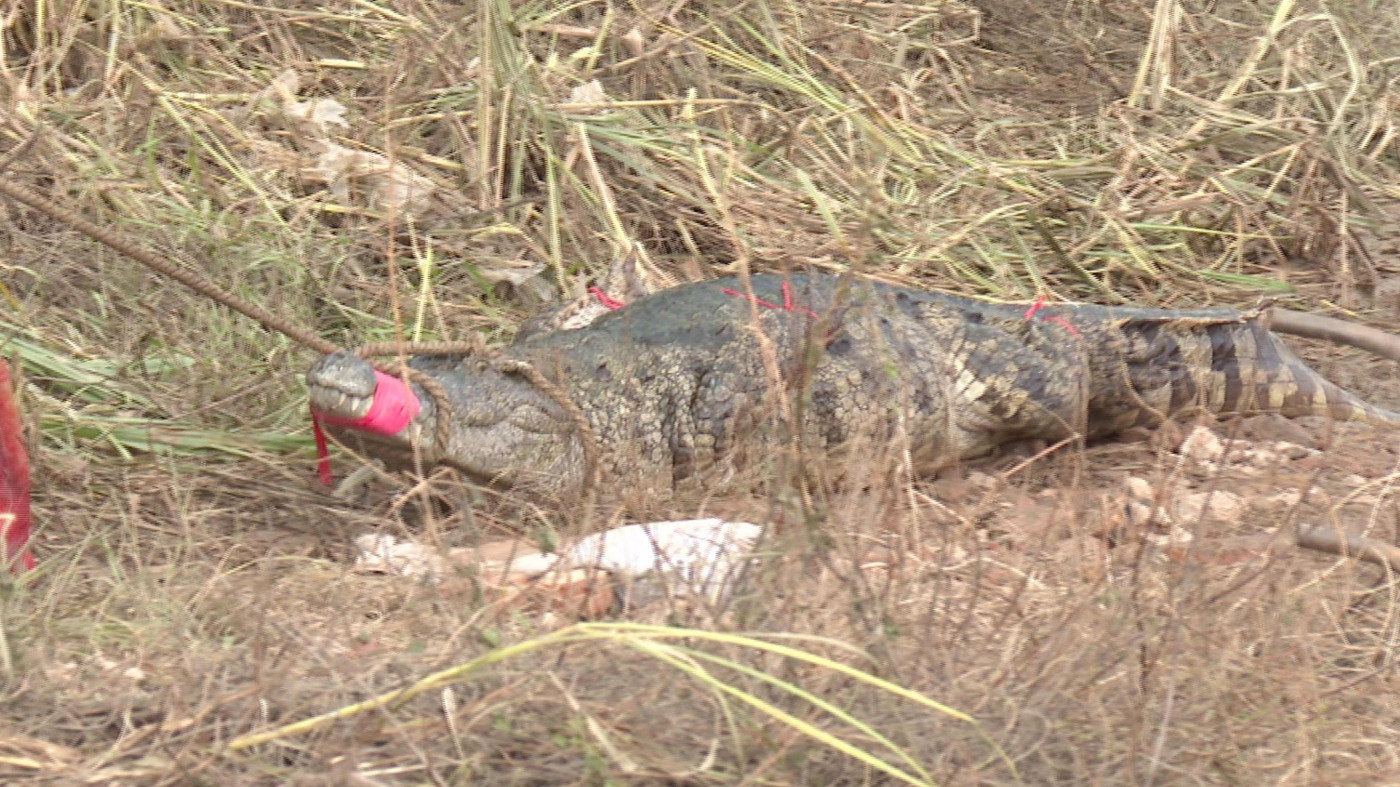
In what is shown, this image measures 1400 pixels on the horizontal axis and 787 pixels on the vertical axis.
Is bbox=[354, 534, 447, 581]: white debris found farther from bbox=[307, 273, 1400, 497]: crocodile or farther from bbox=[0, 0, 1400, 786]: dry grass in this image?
bbox=[307, 273, 1400, 497]: crocodile

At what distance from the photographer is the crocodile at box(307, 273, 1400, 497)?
401 cm

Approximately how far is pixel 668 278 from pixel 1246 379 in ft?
5.07

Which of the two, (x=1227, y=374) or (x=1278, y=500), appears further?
(x=1227, y=374)

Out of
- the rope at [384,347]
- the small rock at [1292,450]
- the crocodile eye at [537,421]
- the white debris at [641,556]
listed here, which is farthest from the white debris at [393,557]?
the small rock at [1292,450]

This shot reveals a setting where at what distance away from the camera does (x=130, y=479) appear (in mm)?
3758

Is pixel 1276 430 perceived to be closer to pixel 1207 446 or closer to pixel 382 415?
pixel 1207 446

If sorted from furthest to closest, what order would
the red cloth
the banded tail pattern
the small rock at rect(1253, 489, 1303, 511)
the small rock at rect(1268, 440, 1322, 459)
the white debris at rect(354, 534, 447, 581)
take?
the banded tail pattern < the small rock at rect(1268, 440, 1322, 459) < the small rock at rect(1253, 489, 1303, 511) < the red cloth < the white debris at rect(354, 534, 447, 581)

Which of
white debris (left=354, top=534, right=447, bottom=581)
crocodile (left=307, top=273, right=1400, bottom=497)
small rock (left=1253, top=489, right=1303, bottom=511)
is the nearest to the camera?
white debris (left=354, top=534, right=447, bottom=581)

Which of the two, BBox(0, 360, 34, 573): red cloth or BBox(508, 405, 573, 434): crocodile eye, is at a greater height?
BBox(0, 360, 34, 573): red cloth

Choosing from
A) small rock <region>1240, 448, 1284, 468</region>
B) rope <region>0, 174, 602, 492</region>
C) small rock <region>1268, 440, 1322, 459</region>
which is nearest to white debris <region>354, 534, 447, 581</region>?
rope <region>0, 174, 602, 492</region>

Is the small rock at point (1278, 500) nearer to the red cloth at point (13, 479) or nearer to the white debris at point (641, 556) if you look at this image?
the white debris at point (641, 556)

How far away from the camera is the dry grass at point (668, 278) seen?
100 inches

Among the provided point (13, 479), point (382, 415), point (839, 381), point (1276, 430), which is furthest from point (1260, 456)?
point (13, 479)

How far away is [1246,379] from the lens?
4672mm
